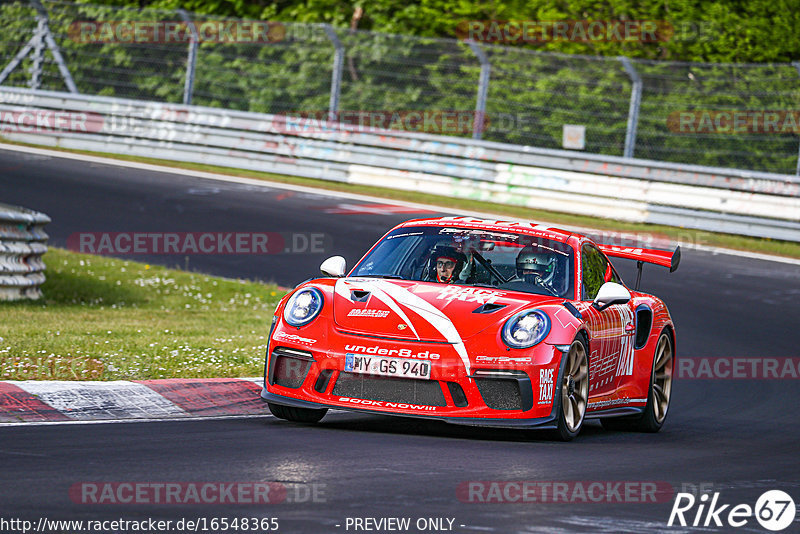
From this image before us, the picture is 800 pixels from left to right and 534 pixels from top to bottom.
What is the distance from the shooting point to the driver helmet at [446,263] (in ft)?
27.6

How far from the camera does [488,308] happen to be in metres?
7.54

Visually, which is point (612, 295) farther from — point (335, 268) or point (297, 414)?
point (297, 414)

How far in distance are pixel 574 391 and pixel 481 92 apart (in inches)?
581

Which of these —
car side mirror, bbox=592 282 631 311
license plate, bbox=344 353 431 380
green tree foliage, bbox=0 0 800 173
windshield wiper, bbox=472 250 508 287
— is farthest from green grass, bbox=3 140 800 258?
license plate, bbox=344 353 431 380

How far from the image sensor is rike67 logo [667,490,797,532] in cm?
538

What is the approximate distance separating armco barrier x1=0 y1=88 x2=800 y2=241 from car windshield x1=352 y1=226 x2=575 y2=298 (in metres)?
12.2

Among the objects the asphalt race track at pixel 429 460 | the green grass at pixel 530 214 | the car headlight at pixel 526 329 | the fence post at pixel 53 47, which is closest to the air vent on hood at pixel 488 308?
the car headlight at pixel 526 329

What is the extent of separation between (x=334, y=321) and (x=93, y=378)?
6.22 ft

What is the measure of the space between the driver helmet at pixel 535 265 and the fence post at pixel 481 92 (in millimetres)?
13492

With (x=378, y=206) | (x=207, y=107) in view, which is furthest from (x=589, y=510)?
(x=207, y=107)

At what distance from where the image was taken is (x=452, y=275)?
27.6 ft

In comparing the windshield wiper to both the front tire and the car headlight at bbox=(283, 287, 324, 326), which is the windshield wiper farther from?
the car headlight at bbox=(283, 287, 324, 326)

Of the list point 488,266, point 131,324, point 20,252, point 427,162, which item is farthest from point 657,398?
point 427,162

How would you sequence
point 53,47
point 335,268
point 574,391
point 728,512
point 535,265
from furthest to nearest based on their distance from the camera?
point 53,47 < point 535,265 < point 335,268 < point 574,391 < point 728,512
